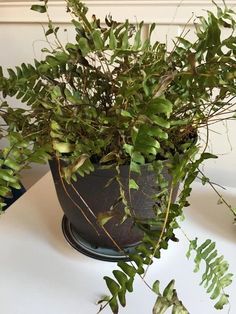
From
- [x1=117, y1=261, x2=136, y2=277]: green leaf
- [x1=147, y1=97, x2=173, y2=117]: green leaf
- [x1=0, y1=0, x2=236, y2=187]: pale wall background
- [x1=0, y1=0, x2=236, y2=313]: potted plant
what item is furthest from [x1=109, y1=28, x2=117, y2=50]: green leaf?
[x1=0, y1=0, x2=236, y2=187]: pale wall background

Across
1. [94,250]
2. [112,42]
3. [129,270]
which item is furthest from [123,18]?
[129,270]

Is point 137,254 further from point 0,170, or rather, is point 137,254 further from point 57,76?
point 57,76

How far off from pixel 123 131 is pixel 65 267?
0.90ft

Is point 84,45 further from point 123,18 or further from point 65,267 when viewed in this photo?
point 123,18

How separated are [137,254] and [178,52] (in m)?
0.29

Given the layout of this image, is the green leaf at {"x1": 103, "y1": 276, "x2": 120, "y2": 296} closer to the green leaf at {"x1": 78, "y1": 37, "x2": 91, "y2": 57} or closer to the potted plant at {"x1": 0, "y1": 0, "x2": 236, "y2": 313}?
the potted plant at {"x1": 0, "y1": 0, "x2": 236, "y2": 313}

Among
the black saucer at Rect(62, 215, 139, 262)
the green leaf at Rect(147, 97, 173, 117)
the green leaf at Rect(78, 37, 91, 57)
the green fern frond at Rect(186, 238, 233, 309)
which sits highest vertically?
the green leaf at Rect(78, 37, 91, 57)

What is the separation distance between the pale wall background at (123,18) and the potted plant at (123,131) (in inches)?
14.1

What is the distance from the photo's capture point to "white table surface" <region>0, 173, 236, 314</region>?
0.54 meters

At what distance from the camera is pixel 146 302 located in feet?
1.77

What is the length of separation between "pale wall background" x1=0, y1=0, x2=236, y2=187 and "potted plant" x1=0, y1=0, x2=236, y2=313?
0.36 metres

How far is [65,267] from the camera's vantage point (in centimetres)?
61

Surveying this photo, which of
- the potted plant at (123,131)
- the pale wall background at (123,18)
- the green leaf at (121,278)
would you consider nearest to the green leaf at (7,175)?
the potted plant at (123,131)

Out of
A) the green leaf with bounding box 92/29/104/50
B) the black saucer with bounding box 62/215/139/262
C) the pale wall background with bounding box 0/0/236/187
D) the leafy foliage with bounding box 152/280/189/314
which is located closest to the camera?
the leafy foliage with bounding box 152/280/189/314
